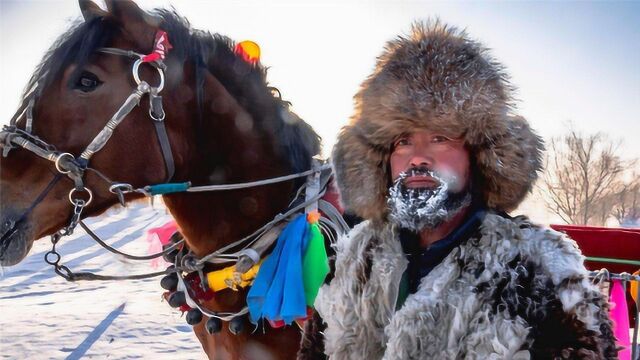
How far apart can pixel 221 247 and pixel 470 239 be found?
1291mm

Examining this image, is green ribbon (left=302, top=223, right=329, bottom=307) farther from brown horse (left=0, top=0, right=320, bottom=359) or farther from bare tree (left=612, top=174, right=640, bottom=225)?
bare tree (left=612, top=174, right=640, bottom=225)

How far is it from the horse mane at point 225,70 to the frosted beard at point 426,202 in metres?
0.97

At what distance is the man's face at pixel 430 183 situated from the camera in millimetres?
1427

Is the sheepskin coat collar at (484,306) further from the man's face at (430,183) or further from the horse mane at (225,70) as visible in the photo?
the horse mane at (225,70)

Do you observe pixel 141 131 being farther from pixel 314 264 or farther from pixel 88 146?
pixel 314 264

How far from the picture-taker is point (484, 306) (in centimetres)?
125

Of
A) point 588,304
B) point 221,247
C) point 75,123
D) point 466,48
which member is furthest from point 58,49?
point 588,304

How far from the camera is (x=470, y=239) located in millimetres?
1374

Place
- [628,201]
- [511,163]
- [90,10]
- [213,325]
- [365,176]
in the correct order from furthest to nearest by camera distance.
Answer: [628,201] → [213,325] → [90,10] → [365,176] → [511,163]

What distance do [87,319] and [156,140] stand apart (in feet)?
14.5

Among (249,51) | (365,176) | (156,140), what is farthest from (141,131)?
(365,176)

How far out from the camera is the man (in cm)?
120

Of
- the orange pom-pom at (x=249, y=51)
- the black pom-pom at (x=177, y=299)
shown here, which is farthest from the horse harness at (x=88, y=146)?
the black pom-pom at (x=177, y=299)

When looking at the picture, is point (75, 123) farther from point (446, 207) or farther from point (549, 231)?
point (549, 231)
